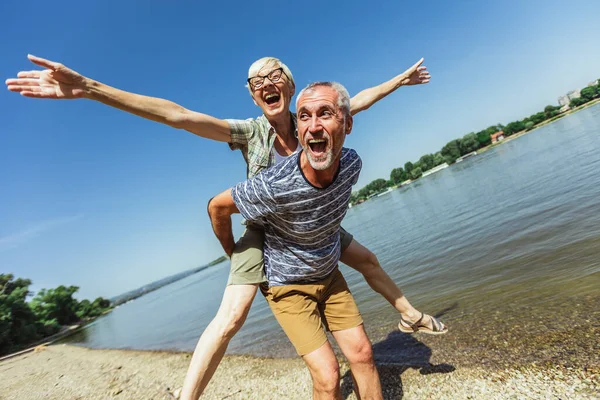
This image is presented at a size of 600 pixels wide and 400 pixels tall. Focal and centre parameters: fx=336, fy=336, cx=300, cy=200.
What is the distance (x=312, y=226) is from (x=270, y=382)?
142 inches

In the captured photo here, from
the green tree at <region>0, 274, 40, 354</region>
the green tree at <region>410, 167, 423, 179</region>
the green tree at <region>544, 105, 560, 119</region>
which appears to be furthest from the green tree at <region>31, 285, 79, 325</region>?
the green tree at <region>544, 105, 560, 119</region>

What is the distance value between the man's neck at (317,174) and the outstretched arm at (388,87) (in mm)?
1449

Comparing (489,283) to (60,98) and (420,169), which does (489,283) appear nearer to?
(60,98)

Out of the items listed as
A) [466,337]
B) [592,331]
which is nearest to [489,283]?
[466,337]

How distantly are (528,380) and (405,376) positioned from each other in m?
1.34

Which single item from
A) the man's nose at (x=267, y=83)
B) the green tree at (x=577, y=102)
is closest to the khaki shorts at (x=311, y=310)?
the man's nose at (x=267, y=83)

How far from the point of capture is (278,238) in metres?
3.08

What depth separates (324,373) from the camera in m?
2.74

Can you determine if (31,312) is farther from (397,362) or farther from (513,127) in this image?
(513,127)

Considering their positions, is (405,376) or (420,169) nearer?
(405,376)

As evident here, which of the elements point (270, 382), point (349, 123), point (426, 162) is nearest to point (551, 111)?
point (426, 162)

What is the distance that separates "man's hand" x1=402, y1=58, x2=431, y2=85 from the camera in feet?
14.7

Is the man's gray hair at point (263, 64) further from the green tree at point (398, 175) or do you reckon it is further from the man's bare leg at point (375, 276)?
the green tree at point (398, 175)

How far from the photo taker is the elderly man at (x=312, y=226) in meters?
2.68
